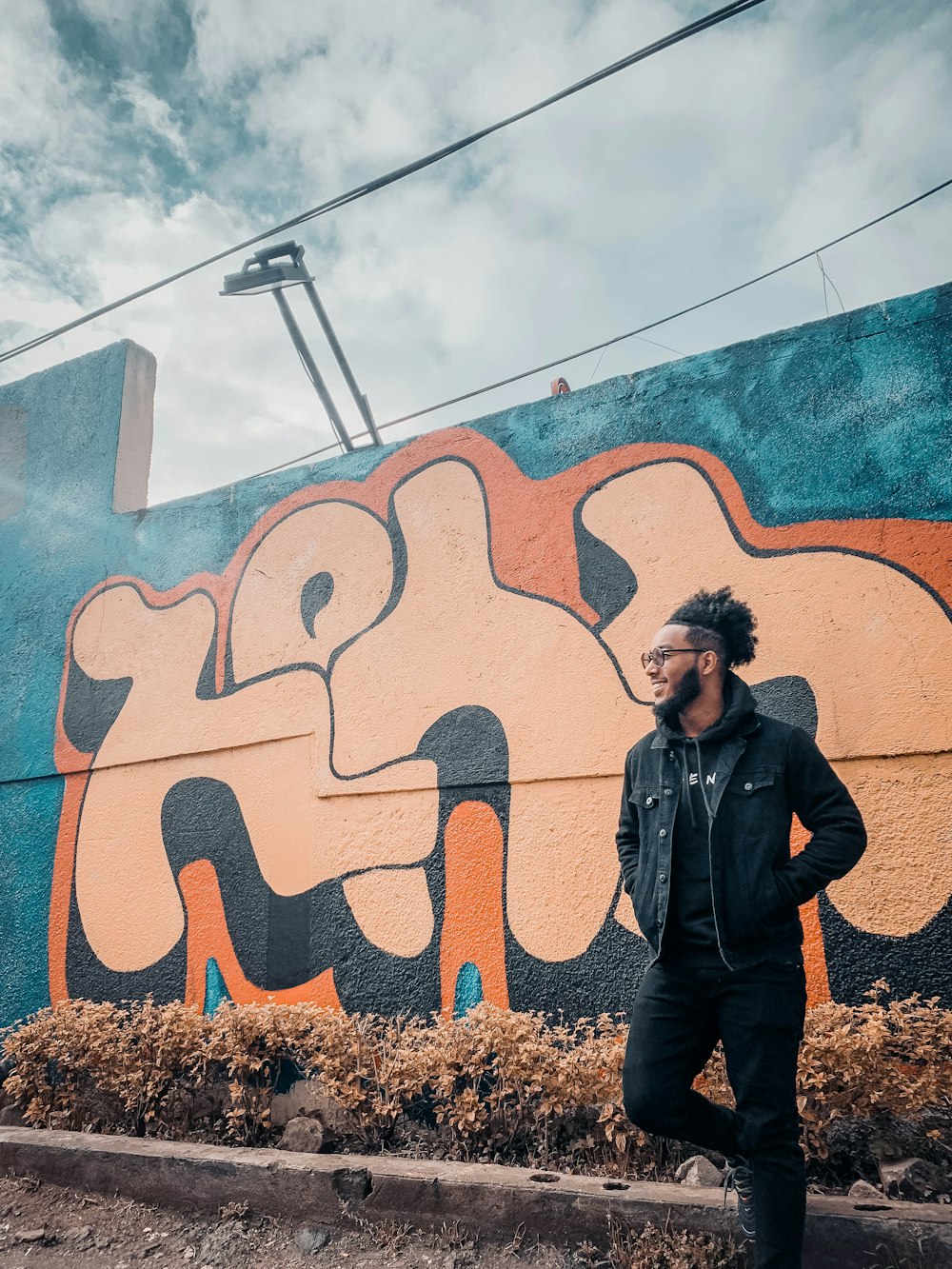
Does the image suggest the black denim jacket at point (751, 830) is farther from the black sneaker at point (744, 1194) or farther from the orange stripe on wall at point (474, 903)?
the orange stripe on wall at point (474, 903)

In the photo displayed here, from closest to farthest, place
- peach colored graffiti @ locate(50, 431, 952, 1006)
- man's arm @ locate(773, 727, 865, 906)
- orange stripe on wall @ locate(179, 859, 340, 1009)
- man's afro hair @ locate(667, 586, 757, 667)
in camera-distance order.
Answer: man's arm @ locate(773, 727, 865, 906), man's afro hair @ locate(667, 586, 757, 667), peach colored graffiti @ locate(50, 431, 952, 1006), orange stripe on wall @ locate(179, 859, 340, 1009)

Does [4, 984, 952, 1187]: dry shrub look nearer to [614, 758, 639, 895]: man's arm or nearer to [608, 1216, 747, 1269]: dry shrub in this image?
[608, 1216, 747, 1269]: dry shrub

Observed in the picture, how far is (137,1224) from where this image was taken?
2812 millimetres

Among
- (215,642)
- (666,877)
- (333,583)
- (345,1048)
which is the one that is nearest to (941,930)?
(666,877)

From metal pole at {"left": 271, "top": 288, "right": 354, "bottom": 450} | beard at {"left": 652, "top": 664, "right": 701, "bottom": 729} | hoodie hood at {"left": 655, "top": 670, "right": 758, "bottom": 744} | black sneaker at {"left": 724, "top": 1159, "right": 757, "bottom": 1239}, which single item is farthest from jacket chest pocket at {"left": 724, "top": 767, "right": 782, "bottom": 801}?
metal pole at {"left": 271, "top": 288, "right": 354, "bottom": 450}

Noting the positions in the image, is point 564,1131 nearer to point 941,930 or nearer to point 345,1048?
point 345,1048

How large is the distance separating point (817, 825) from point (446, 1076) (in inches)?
65.1

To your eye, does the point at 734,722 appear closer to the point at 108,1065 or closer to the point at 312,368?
the point at 108,1065

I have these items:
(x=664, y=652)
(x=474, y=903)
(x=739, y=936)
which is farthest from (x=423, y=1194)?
(x=664, y=652)

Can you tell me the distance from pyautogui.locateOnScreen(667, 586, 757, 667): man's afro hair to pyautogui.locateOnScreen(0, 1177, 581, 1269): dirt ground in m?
1.74

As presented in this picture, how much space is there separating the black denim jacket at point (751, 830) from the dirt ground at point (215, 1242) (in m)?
1.08

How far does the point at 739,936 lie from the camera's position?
2043mm

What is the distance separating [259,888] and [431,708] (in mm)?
1236

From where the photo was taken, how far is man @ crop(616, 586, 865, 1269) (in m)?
1.97
